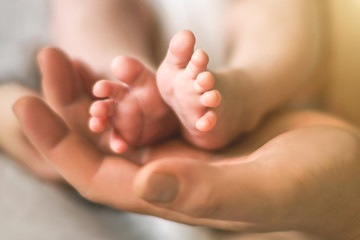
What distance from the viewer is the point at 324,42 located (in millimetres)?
338

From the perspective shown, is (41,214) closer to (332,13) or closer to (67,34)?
(67,34)

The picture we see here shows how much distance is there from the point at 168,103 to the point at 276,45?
0.10 metres

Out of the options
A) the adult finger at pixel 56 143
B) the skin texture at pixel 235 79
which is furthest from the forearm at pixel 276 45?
the adult finger at pixel 56 143

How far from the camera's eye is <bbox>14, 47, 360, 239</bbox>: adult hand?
0.52ft

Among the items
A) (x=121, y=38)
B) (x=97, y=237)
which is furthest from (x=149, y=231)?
(x=121, y=38)

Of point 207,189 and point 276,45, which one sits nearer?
point 207,189

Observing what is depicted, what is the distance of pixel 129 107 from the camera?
0.24 m

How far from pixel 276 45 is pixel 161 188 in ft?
0.60

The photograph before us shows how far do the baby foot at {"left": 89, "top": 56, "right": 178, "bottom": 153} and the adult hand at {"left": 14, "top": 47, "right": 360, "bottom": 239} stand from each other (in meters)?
0.01

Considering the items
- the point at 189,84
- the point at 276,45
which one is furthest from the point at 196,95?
the point at 276,45

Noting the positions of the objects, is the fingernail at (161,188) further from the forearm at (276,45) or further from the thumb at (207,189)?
the forearm at (276,45)

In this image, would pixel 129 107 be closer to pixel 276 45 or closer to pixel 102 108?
pixel 102 108

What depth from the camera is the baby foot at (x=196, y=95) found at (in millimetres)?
209

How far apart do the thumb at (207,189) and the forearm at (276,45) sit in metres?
0.12
